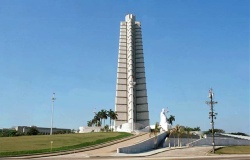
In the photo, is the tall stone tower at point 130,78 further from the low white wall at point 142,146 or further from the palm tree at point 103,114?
the low white wall at point 142,146

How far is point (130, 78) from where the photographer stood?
94750mm

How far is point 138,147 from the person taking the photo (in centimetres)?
4581

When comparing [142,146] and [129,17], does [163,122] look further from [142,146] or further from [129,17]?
[129,17]

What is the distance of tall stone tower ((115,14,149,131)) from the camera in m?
93.7

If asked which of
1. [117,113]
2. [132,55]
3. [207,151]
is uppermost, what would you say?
[132,55]

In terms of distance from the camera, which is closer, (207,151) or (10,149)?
(10,149)

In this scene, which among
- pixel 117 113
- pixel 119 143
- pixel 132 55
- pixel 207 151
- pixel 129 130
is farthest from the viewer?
pixel 132 55

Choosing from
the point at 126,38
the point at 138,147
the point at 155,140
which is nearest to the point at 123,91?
the point at 126,38

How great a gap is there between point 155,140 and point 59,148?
18.4 metres

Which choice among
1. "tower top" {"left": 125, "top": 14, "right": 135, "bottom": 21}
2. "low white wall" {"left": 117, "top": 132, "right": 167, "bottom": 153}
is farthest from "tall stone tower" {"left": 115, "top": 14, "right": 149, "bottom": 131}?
"low white wall" {"left": 117, "top": 132, "right": 167, "bottom": 153}

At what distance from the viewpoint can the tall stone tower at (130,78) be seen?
9369 cm

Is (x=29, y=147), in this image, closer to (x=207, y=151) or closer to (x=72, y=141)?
(x=72, y=141)

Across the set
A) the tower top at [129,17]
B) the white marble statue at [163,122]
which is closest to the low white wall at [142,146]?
the white marble statue at [163,122]

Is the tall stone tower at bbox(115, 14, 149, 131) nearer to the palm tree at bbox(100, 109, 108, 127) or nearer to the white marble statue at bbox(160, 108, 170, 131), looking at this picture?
the palm tree at bbox(100, 109, 108, 127)
